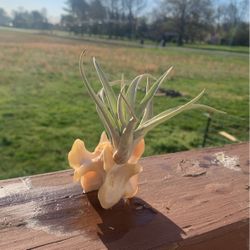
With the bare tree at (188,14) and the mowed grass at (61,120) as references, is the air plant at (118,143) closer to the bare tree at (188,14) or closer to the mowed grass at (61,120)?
the mowed grass at (61,120)

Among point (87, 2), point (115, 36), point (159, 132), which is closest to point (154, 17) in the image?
point (115, 36)

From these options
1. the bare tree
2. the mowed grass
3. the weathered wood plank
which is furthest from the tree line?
the weathered wood plank

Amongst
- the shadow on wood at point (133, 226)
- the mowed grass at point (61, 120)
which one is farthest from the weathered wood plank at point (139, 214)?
the mowed grass at point (61, 120)

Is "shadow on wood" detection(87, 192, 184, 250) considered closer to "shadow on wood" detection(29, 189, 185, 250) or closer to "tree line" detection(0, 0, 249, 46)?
"shadow on wood" detection(29, 189, 185, 250)

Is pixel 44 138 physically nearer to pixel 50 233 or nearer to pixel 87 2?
pixel 50 233

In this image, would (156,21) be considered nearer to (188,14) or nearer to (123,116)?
(188,14)

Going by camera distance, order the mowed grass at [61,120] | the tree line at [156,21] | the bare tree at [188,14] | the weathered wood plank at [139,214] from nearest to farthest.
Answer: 1. the weathered wood plank at [139,214]
2. the mowed grass at [61,120]
3. the tree line at [156,21]
4. the bare tree at [188,14]
